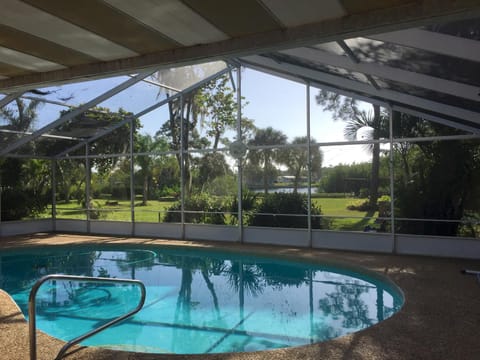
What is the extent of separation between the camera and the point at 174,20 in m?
2.75

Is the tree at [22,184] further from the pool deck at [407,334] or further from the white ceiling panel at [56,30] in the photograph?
the white ceiling panel at [56,30]

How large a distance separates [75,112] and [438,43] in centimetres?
948

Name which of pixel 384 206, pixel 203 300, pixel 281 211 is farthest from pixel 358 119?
pixel 203 300

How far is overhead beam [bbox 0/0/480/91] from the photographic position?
2328mm

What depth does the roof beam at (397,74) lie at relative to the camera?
555 cm

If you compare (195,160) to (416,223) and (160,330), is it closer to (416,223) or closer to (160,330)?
(416,223)

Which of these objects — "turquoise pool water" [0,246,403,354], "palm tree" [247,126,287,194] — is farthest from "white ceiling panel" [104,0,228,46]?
"palm tree" [247,126,287,194]

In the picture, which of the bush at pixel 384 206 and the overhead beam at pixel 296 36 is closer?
the overhead beam at pixel 296 36

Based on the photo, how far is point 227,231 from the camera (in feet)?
36.0

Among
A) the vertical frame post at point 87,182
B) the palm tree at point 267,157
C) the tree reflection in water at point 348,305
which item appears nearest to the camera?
the tree reflection in water at point 348,305

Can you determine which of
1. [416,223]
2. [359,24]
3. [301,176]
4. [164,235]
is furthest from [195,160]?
[359,24]

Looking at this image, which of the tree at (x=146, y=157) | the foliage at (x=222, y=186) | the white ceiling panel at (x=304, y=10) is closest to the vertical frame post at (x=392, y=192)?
the foliage at (x=222, y=186)

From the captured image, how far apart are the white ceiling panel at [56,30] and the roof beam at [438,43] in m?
3.06

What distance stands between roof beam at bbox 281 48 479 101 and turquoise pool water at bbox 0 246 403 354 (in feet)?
10.7
